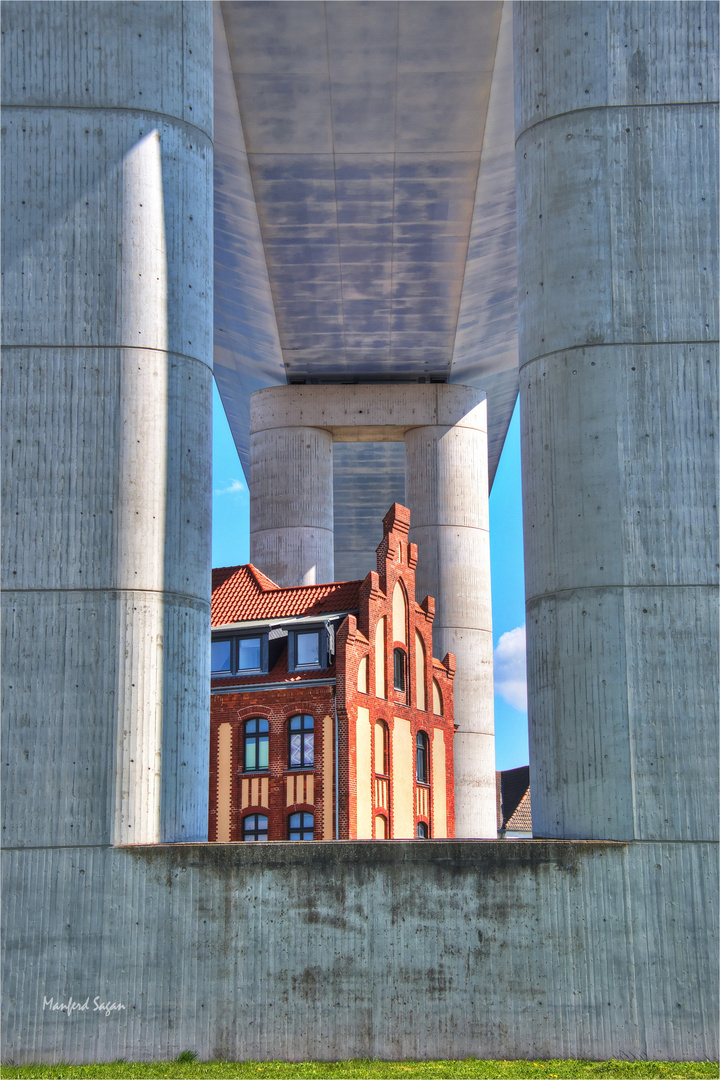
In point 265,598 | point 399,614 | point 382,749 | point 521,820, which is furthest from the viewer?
point 521,820

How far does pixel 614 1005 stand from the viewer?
1202 cm

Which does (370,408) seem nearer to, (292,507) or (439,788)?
(292,507)

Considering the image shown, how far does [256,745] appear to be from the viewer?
99.9 feet

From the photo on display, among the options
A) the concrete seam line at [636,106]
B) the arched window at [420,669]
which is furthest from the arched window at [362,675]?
the concrete seam line at [636,106]

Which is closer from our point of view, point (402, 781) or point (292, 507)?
point (402, 781)

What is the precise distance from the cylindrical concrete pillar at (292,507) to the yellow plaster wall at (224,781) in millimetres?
8958

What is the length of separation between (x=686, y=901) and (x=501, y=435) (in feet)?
133

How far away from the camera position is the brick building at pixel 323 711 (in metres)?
29.5

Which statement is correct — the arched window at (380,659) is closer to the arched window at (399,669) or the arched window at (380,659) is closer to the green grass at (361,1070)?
the arched window at (399,669)

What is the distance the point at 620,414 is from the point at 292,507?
2640cm

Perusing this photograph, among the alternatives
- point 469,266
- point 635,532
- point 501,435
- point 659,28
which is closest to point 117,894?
point 635,532

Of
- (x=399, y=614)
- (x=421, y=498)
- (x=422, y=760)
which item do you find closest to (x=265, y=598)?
(x=399, y=614)

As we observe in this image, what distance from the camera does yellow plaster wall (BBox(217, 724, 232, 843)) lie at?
3006 cm

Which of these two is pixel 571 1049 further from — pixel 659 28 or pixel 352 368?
pixel 352 368
